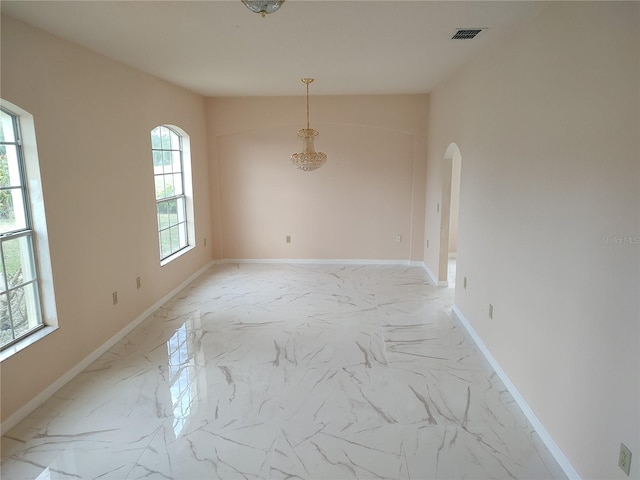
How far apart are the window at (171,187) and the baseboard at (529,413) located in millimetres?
3746

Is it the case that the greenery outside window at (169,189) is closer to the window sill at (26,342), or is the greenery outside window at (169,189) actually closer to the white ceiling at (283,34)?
the white ceiling at (283,34)

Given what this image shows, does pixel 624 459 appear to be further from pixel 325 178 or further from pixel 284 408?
pixel 325 178

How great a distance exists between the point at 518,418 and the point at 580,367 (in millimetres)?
780

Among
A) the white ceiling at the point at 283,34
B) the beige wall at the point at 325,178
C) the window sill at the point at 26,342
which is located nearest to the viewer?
the white ceiling at the point at 283,34

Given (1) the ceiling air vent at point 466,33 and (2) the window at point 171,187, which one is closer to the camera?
(1) the ceiling air vent at point 466,33

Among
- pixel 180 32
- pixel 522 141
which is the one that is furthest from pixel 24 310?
pixel 522 141

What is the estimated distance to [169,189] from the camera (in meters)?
5.45

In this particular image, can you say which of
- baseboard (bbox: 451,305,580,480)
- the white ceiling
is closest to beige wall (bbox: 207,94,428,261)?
the white ceiling

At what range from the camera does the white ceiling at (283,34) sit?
8.23 feet

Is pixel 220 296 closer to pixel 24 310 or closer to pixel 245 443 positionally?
pixel 24 310

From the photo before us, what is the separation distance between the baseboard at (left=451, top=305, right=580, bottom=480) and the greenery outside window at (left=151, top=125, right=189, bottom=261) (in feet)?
12.4

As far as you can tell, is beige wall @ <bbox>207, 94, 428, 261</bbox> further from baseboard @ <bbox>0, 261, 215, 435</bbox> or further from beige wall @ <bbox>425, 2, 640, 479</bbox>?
beige wall @ <bbox>425, 2, 640, 479</bbox>

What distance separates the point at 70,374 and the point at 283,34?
3.10m

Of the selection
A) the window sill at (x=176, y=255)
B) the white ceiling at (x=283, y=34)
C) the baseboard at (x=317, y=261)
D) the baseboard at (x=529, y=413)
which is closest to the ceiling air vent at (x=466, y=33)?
the white ceiling at (x=283, y=34)
